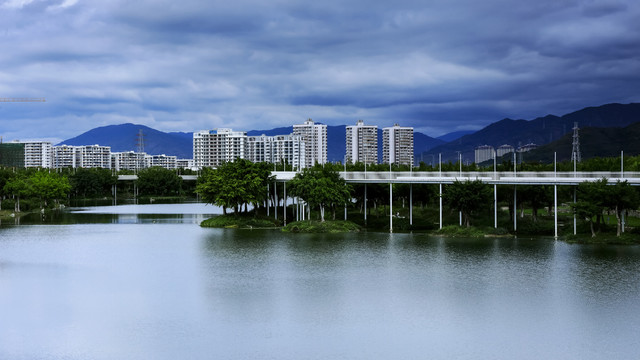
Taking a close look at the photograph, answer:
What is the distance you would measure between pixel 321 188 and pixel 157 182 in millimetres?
93050

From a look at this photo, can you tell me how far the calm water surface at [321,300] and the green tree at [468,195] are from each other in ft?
15.3

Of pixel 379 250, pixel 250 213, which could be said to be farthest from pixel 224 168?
pixel 379 250

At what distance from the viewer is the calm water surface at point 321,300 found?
69.1 feet

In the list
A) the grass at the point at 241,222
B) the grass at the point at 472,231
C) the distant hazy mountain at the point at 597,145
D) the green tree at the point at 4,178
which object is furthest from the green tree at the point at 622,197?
the distant hazy mountain at the point at 597,145

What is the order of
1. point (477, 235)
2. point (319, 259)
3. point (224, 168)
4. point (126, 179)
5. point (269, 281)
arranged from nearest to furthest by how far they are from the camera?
1. point (269, 281)
2. point (319, 259)
3. point (477, 235)
4. point (224, 168)
5. point (126, 179)

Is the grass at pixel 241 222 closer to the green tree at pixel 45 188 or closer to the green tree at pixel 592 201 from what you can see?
the green tree at pixel 592 201

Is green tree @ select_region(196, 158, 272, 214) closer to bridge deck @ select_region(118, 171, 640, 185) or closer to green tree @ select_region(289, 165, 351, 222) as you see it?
bridge deck @ select_region(118, 171, 640, 185)

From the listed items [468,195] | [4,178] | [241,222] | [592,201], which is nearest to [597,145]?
[468,195]

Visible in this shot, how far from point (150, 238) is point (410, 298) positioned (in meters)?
30.2

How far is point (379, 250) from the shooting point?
42938 millimetres

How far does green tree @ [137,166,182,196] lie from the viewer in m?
141

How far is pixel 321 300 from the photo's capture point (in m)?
27.5

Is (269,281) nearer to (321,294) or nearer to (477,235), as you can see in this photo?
(321,294)

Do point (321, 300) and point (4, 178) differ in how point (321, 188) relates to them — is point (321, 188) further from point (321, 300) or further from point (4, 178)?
point (4, 178)
